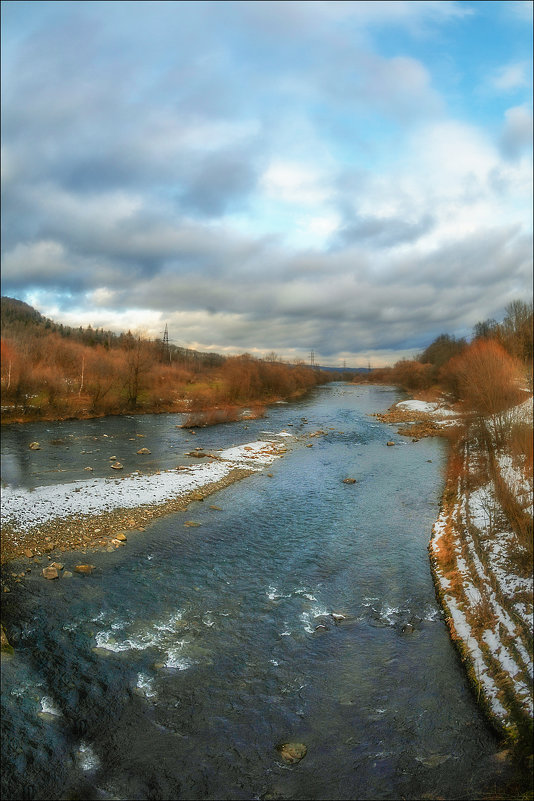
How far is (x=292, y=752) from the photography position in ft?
22.4

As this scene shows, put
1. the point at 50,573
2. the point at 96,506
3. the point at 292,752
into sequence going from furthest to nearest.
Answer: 1. the point at 96,506
2. the point at 50,573
3. the point at 292,752

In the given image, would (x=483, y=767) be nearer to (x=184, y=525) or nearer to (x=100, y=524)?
(x=184, y=525)

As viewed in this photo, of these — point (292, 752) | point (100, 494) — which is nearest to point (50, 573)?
point (100, 494)

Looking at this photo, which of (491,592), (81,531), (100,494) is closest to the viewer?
(491,592)

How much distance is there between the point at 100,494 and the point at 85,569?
6506 mm

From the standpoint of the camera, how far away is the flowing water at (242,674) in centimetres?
648

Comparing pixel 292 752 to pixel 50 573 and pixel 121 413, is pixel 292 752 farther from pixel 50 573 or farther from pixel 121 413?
pixel 121 413

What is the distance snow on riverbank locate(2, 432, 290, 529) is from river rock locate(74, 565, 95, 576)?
3886 millimetres

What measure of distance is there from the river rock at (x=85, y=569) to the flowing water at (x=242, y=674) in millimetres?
170

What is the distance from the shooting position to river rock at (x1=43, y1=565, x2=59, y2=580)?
1184cm

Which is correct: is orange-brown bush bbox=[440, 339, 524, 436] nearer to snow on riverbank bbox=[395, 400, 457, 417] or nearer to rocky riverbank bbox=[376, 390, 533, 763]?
rocky riverbank bbox=[376, 390, 533, 763]

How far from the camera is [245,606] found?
35.3ft

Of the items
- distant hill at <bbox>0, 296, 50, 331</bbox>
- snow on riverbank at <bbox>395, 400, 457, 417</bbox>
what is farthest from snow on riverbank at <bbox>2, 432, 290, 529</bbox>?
distant hill at <bbox>0, 296, 50, 331</bbox>

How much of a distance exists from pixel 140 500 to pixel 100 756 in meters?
11.8
